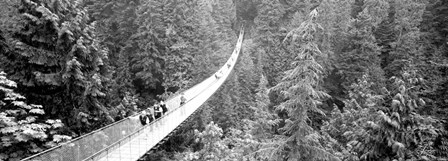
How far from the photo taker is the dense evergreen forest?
21.6 ft

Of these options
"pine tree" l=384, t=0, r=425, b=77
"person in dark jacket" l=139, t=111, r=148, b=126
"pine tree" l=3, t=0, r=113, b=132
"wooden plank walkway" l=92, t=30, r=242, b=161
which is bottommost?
"wooden plank walkway" l=92, t=30, r=242, b=161

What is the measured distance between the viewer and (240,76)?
87.8ft

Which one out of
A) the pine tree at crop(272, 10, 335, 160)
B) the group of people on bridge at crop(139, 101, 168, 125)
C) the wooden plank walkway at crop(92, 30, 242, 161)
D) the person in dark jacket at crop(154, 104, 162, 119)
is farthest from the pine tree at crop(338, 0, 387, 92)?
the pine tree at crop(272, 10, 335, 160)

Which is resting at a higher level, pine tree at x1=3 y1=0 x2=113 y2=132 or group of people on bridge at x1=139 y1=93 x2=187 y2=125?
pine tree at x1=3 y1=0 x2=113 y2=132

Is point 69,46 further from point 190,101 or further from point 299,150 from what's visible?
point 299,150

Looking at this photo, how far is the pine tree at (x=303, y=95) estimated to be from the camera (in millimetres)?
5984

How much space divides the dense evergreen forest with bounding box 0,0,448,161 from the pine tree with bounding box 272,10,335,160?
0.11 ft

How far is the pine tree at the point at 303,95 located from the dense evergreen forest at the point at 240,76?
0.03 m

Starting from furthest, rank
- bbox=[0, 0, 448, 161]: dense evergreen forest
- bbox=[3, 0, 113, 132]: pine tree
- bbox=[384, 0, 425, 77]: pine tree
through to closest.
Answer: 1. bbox=[384, 0, 425, 77]: pine tree
2. bbox=[3, 0, 113, 132]: pine tree
3. bbox=[0, 0, 448, 161]: dense evergreen forest

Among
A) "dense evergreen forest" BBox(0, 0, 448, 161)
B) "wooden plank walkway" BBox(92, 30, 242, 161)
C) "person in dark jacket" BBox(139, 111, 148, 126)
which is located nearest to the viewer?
"dense evergreen forest" BBox(0, 0, 448, 161)

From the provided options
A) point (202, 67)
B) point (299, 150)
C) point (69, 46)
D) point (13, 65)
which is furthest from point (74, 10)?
point (202, 67)

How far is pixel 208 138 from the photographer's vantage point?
30.7 feet

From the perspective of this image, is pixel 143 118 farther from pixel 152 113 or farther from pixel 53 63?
pixel 53 63

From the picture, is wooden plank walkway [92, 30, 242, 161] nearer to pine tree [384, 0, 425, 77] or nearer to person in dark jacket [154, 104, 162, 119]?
person in dark jacket [154, 104, 162, 119]
